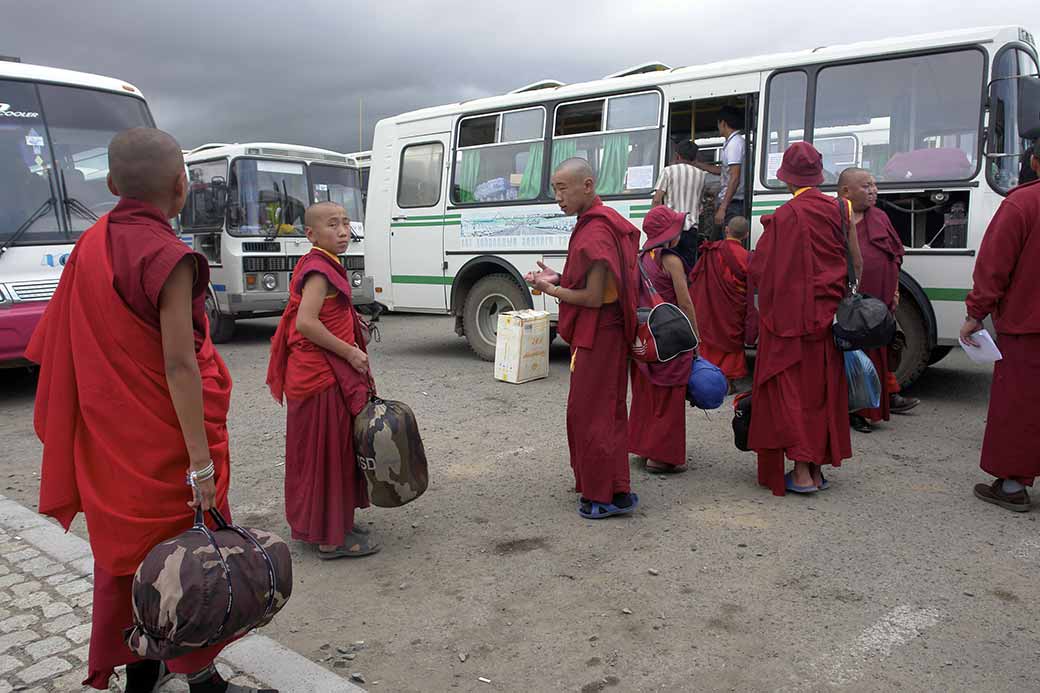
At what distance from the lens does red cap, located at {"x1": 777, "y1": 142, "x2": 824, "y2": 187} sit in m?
4.38

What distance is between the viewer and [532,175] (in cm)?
850

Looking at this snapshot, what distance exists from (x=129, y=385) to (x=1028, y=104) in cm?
639

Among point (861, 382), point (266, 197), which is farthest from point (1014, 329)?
point (266, 197)

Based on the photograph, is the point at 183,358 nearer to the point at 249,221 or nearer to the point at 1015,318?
the point at 1015,318

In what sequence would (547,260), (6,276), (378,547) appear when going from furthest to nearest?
(547,260), (6,276), (378,547)

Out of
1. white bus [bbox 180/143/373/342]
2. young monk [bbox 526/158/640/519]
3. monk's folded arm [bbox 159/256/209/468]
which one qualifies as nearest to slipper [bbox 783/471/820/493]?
young monk [bbox 526/158/640/519]

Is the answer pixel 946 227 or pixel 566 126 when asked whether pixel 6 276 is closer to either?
pixel 566 126

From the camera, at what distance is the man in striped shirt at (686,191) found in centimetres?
718

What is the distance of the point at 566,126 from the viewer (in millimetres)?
8336

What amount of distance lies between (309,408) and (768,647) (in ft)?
7.18

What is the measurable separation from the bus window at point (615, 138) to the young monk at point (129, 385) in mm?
6035

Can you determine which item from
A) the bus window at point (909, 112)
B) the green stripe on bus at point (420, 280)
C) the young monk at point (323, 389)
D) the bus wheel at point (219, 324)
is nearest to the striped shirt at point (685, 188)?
the bus window at point (909, 112)

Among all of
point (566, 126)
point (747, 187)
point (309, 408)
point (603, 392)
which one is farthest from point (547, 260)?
point (309, 408)

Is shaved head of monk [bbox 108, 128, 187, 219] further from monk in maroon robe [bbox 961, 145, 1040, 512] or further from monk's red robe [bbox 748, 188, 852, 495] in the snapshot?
monk in maroon robe [bbox 961, 145, 1040, 512]
